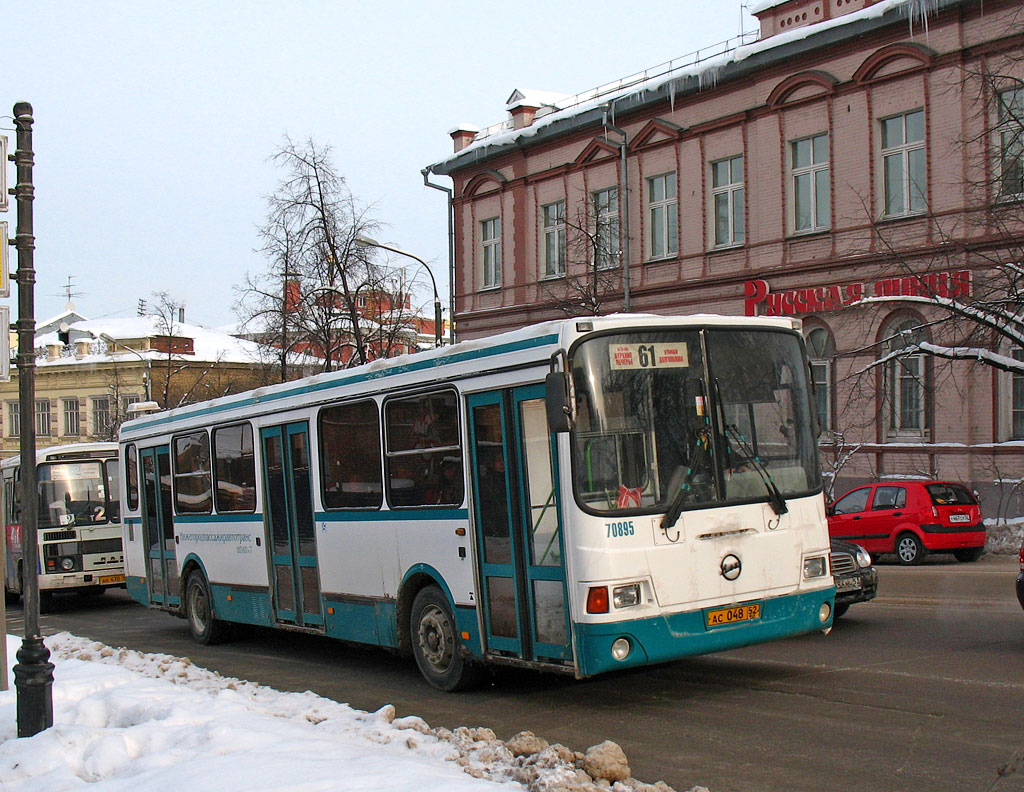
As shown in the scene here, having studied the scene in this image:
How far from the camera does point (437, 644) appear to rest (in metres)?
10.2

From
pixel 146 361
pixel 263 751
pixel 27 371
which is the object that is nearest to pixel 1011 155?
pixel 27 371

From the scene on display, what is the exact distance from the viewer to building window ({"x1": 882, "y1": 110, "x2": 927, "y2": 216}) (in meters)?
27.7

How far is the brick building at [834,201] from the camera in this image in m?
25.9

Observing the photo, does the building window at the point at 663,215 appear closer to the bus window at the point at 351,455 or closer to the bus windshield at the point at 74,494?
the bus windshield at the point at 74,494

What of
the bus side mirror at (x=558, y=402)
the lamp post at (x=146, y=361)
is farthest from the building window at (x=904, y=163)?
the lamp post at (x=146, y=361)

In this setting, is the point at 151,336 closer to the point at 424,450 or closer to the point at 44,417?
the point at 44,417

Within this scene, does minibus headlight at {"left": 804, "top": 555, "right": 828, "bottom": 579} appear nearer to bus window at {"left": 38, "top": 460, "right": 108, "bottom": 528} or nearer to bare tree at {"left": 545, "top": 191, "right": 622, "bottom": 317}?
bus window at {"left": 38, "top": 460, "right": 108, "bottom": 528}

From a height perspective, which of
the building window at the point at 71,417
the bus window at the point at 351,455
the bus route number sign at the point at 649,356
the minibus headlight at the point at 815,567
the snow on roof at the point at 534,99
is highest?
the snow on roof at the point at 534,99

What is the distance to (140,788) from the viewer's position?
6.65 meters

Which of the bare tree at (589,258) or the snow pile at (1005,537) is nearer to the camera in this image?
the snow pile at (1005,537)

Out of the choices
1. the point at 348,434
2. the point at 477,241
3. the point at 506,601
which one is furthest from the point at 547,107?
the point at 506,601

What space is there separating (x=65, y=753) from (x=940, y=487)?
17697mm

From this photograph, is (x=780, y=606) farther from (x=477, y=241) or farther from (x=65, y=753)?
(x=477, y=241)

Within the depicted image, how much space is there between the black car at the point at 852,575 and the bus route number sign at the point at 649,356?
458 cm
